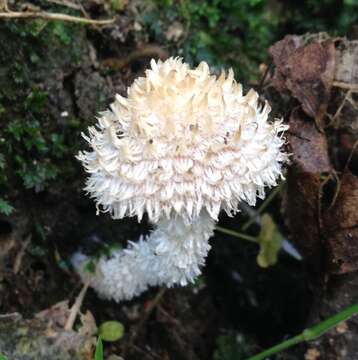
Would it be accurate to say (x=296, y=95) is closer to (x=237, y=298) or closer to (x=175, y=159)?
(x=175, y=159)

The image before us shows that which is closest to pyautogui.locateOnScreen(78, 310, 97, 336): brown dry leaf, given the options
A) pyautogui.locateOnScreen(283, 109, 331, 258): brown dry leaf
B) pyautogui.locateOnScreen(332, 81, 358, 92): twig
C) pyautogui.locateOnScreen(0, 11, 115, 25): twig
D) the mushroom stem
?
the mushroom stem

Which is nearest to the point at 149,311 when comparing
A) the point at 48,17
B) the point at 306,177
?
the point at 306,177

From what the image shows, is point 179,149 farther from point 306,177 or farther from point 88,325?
point 88,325

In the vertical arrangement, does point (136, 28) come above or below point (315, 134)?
above

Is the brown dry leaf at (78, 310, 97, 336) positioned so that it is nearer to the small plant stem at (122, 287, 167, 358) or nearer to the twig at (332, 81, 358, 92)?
the small plant stem at (122, 287, 167, 358)

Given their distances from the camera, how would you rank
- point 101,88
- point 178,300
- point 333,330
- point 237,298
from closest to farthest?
point 333,330
point 101,88
point 178,300
point 237,298

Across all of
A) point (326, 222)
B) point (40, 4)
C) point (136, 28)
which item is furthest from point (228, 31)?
point (326, 222)

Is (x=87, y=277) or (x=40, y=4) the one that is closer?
(x=40, y=4)
